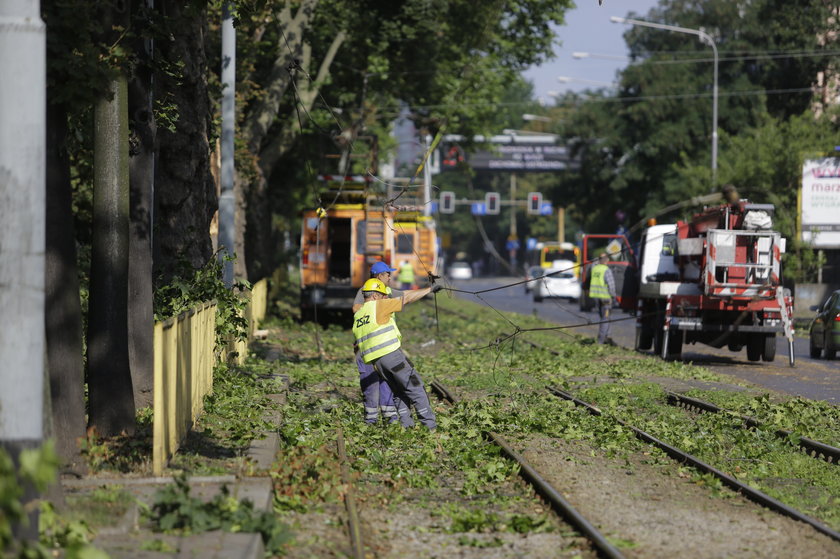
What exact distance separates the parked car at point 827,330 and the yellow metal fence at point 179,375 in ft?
45.3

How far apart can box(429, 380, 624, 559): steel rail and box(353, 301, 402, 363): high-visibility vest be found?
1.36 metres

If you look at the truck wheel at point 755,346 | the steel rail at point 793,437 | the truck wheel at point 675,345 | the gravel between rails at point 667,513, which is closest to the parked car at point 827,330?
the truck wheel at point 755,346

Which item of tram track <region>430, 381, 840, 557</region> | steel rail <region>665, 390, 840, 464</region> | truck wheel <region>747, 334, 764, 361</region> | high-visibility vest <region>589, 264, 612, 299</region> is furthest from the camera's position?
high-visibility vest <region>589, 264, 612, 299</region>

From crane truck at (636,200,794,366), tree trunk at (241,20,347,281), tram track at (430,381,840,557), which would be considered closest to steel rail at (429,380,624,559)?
tram track at (430,381,840,557)

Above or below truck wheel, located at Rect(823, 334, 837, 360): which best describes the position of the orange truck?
above

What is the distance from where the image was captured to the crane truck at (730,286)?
22.7 metres

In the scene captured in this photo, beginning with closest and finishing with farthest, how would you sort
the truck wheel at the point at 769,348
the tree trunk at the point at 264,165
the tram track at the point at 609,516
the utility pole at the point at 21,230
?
the utility pole at the point at 21,230
the tram track at the point at 609,516
the truck wheel at the point at 769,348
the tree trunk at the point at 264,165

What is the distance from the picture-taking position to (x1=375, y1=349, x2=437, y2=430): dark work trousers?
13.3 m

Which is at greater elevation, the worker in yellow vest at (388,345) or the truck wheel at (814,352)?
the worker in yellow vest at (388,345)

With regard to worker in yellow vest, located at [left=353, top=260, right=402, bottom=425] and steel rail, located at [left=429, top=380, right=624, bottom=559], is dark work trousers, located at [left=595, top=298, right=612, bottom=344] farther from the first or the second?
steel rail, located at [left=429, top=380, right=624, bottom=559]

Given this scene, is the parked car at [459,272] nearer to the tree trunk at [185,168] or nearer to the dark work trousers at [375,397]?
the tree trunk at [185,168]

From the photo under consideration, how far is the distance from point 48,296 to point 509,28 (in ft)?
107

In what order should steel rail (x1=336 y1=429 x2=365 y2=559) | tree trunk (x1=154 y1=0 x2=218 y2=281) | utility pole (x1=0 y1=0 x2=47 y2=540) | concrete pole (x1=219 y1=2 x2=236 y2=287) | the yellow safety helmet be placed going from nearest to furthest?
utility pole (x1=0 y1=0 x2=47 y2=540) → steel rail (x1=336 y1=429 x2=365 y2=559) → the yellow safety helmet → tree trunk (x1=154 y1=0 x2=218 y2=281) → concrete pole (x1=219 y1=2 x2=236 y2=287)

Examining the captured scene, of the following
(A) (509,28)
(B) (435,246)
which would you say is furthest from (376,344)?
(A) (509,28)
